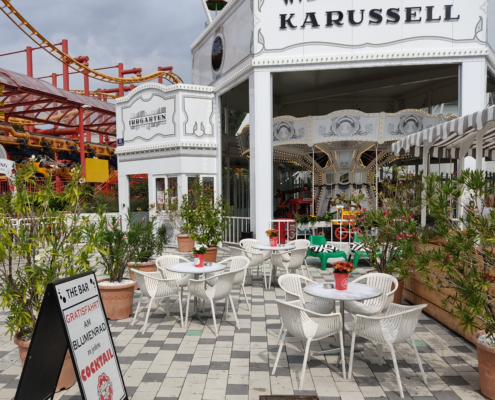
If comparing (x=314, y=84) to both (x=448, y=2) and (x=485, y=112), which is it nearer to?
(x=448, y=2)

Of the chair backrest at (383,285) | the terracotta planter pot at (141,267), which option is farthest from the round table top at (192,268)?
the chair backrest at (383,285)

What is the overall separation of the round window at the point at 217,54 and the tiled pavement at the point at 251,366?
9.02 m

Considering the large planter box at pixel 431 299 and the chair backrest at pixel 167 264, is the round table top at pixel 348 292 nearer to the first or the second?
the large planter box at pixel 431 299

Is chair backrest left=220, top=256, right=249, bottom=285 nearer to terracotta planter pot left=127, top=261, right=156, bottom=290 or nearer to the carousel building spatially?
terracotta planter pot left=127, top=261, right=156, bottom=290

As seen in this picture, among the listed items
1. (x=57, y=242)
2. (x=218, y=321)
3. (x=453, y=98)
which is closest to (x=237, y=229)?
(x=218, y=321)

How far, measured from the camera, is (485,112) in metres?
4.50

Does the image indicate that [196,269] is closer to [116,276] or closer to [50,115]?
[116,276]

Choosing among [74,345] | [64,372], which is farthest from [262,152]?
[74,345]

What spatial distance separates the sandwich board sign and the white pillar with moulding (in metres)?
9.02

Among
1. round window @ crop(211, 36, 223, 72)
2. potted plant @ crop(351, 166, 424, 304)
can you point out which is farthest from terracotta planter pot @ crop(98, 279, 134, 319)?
round window @ crop(211, 36, 223, 72)

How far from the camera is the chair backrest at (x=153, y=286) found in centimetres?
514

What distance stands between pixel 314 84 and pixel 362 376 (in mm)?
12051

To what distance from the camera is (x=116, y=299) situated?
541cm

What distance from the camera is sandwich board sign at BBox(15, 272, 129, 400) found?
8.61ft
